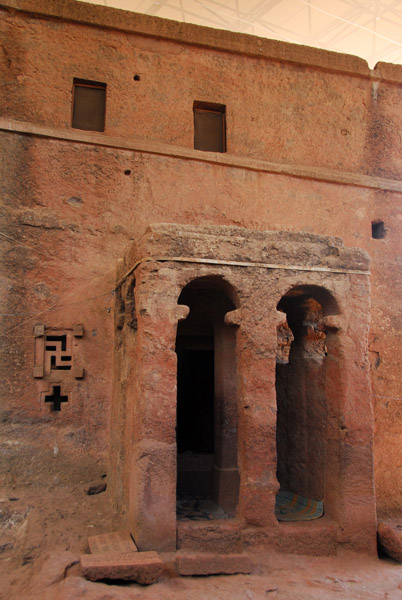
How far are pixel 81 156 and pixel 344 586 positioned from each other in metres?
5.38

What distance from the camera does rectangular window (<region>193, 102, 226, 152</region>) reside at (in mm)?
7191

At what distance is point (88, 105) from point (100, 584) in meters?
5.48

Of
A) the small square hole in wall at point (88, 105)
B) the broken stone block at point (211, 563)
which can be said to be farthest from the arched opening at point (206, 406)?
the small square hole in wall at point (88, 105)

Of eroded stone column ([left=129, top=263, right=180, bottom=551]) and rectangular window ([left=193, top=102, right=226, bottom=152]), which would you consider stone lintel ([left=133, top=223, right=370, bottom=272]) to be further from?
rectangular window ([left=193, top=102, right=226, bottom=152])

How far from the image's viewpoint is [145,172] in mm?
6664

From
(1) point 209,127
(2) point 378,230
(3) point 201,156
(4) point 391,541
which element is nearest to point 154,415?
(4) point 391,541

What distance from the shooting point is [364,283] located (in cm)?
545

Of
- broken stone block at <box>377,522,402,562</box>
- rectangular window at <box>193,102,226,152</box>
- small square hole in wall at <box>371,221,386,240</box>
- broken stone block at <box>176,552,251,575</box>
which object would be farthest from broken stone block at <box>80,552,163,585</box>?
small square hole in wall at <box>371,221,386,240</box>

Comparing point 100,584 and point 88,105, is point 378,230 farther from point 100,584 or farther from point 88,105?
point 100,584

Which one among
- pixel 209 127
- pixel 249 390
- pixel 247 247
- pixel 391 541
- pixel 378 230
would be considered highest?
pixel 209 127

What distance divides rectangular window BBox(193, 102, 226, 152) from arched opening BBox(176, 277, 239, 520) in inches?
85.8

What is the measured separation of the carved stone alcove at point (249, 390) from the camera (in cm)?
460

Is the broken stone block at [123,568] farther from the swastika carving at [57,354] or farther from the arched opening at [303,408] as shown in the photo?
the swastika carving at [57,354]

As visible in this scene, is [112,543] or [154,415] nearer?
[112,543]
